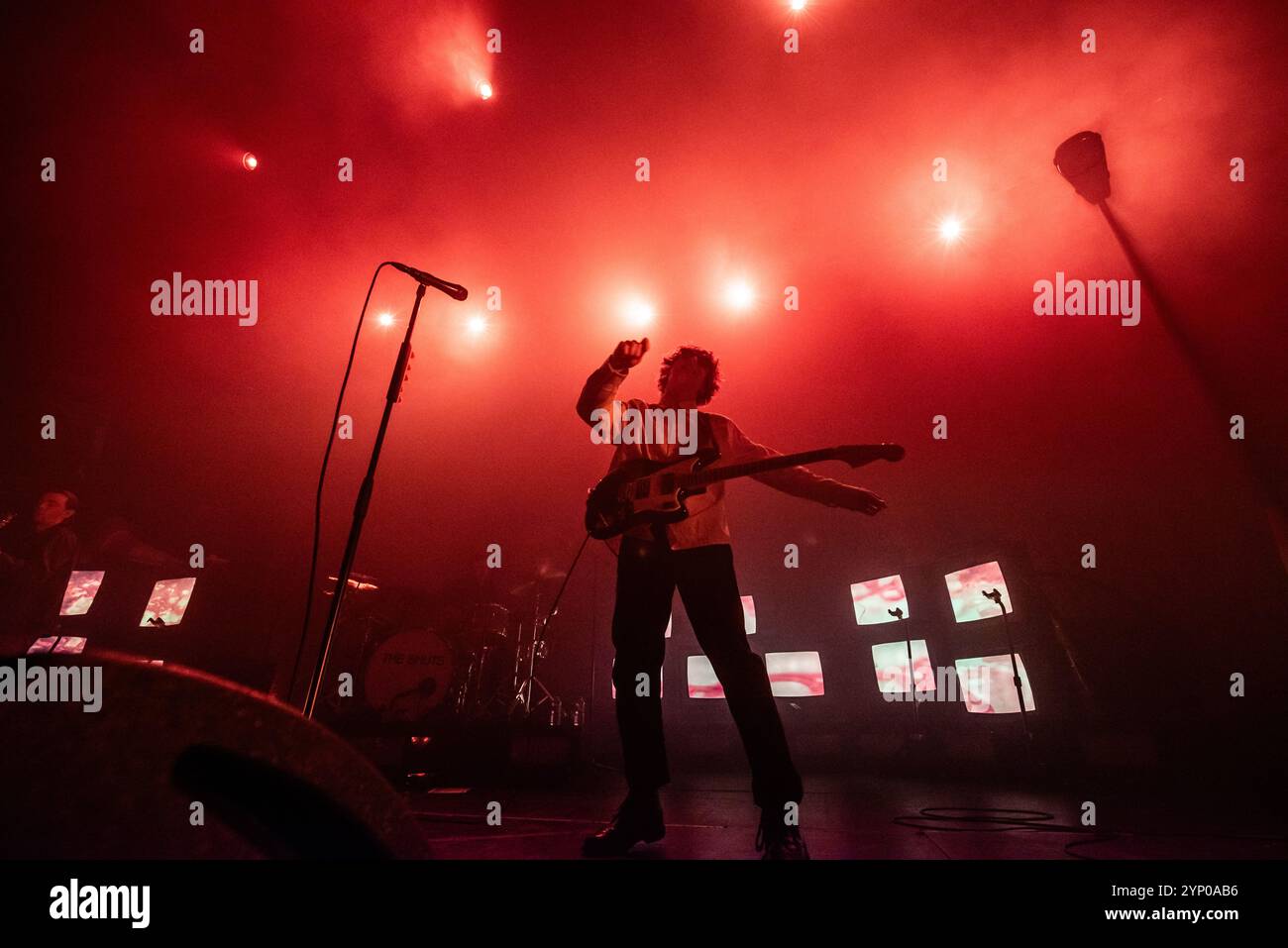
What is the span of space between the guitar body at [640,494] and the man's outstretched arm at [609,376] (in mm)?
329

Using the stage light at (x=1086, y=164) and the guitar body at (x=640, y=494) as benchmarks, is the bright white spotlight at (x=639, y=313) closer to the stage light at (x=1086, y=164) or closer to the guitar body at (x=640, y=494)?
the guitar body at (x=640, y=494)

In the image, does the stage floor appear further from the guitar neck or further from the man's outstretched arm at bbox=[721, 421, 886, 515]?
the guitar neck

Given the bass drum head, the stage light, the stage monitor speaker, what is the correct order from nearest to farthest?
the stage monitor speaker < the stage light < the bass drum head

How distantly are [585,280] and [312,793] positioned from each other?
4.45 metres

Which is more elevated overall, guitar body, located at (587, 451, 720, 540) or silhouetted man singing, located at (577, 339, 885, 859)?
guitar body, located at (587, 451, 720, 540)

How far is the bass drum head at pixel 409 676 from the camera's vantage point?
5.44 m

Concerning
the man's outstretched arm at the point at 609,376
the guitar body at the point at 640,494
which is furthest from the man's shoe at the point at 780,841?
the man's outstretched arm at the point at 609,376

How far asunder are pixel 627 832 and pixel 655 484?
4.50 feet

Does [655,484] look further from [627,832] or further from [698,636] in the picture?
[627,832]

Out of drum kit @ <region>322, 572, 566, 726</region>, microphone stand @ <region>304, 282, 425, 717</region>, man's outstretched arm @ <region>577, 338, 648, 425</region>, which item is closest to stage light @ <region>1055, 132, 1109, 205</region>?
man's outstretched arm @ <region>577, 338, 648, 425</region>

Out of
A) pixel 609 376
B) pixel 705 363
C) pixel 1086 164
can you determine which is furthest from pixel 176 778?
pixel 1086 164

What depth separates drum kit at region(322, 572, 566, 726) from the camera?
546 centimetres

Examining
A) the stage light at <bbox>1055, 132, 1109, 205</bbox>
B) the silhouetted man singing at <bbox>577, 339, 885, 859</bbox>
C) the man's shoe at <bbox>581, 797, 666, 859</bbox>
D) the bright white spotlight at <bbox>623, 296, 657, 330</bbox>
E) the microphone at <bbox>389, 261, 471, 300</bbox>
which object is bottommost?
the man's shoe at <bbox>581, 797, 666, 859</bbox>

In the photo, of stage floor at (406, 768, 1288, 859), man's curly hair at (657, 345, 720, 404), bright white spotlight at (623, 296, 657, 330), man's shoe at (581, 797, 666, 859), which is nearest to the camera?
man's shoe at (581, 797, 666, 859)
